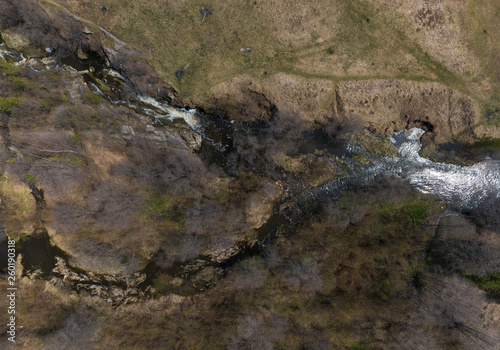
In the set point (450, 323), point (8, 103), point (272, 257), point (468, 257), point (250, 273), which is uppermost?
point (468, 257)

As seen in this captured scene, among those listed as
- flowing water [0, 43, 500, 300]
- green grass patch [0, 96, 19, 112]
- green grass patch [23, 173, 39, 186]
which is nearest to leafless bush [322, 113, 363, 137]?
flowing water [0, 43, 500, 300]

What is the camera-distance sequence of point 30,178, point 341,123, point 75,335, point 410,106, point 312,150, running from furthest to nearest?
point 312,150
point 341,123
point 410,106
point 30,178
point 75,335

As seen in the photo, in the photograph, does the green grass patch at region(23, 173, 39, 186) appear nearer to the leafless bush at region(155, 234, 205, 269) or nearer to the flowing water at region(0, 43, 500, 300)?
the flowing water at region(0, 43, 500, 300)

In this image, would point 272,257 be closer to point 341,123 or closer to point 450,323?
point 341,123

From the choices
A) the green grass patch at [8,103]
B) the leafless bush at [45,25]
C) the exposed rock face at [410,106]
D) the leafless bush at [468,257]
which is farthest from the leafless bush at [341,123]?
the green grass patch at [8,103]

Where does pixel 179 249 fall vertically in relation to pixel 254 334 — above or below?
above

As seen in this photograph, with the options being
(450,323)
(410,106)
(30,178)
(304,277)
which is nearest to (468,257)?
(450,323)

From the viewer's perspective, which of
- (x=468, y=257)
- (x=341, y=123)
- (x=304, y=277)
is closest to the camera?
(x=468, y=257)

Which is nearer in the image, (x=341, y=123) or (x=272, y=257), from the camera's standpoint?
(x=341, y=123)
